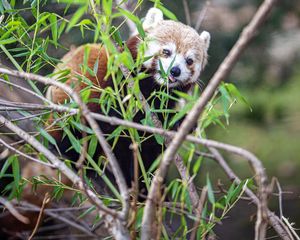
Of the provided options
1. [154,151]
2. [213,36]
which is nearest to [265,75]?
[213,36]

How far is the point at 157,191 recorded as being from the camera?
170 centimetres

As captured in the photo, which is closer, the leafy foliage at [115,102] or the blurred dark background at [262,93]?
the leafy foliage at [115,102]

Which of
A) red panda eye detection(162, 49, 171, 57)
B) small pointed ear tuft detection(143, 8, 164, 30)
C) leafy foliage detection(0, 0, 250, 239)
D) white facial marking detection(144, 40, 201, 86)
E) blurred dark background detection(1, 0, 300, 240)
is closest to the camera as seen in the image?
leafy foliage detection(0, 0, 250, 239)

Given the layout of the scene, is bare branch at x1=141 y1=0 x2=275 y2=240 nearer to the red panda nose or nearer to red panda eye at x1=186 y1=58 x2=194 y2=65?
the red panda nose

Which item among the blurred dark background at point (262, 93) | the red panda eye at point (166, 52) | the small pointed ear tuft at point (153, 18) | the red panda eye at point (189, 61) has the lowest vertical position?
the blurred dark background at point (262, 93)

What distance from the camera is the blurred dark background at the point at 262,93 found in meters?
4.84

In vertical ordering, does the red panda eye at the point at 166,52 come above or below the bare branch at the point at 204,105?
below

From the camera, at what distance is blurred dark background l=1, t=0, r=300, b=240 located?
15.9 ft

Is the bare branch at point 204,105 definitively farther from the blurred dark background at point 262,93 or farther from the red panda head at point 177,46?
the blurred dark background at point 262,93

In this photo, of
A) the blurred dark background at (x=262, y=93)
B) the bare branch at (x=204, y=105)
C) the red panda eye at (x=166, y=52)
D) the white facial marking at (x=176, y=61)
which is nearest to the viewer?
the bare branch at (x=204, y=105)

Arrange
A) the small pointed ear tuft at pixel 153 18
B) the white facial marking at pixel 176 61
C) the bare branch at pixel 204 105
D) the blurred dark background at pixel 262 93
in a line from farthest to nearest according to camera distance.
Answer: the blurred dark background at pixel 262 93
the small pointed ear tuft at pixel 153 18
the white facial marking at pixel 176 61
the bare branch at pixel 204 105

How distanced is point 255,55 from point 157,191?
3.85 metres

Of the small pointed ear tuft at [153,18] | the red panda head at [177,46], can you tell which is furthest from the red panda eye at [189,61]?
the small pointed ear tuft at [153,18]

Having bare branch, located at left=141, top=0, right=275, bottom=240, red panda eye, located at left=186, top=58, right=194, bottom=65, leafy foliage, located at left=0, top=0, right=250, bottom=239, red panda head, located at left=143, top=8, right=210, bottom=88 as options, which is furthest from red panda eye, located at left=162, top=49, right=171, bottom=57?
bare branch, located at left=141, top=0, right=275, bottom=240
